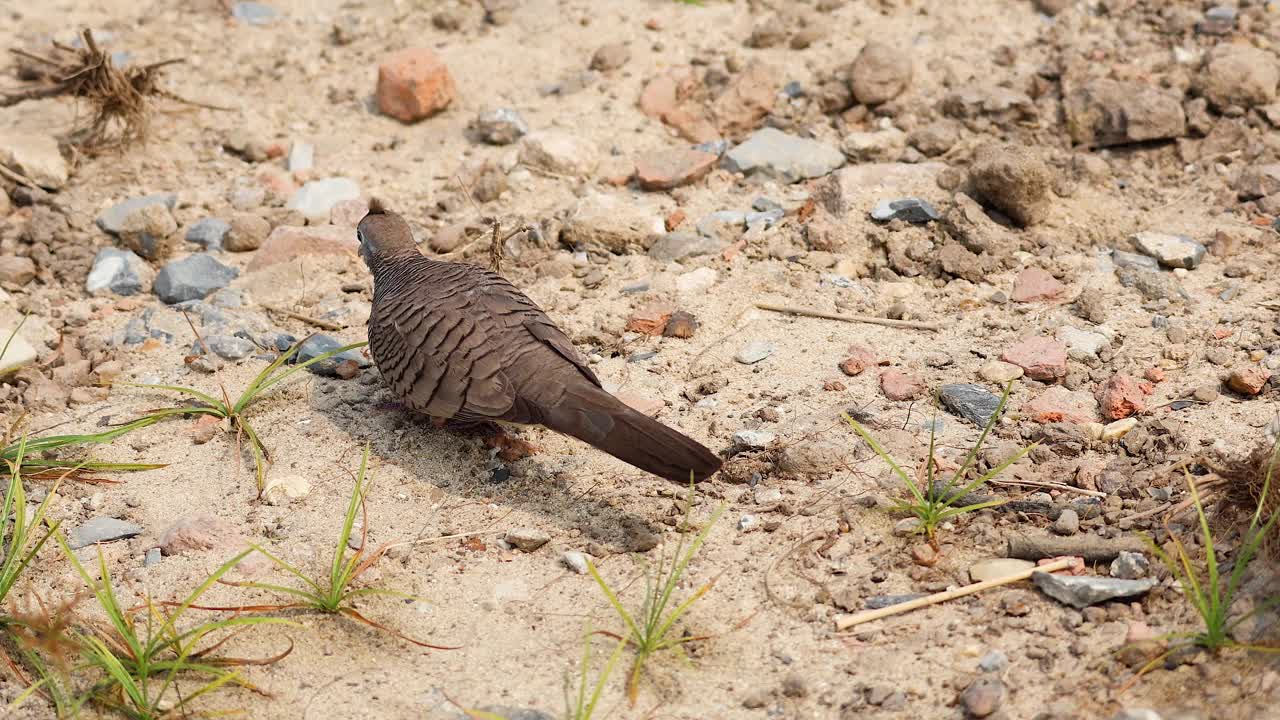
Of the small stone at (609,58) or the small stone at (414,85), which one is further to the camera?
the small stone at (609,58)

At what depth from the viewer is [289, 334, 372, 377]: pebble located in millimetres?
4586

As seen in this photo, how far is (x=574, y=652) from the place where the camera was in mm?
3191

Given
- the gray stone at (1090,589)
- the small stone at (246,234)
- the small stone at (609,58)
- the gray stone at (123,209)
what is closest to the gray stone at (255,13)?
the gray stone at (123,209)

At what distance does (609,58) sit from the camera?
20.0ft

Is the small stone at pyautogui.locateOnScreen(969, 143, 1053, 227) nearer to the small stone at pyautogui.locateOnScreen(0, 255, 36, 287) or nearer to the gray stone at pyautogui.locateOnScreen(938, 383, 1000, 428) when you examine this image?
the gray stone at pyautogui.locateOnScreen(938, 383, 1000, 428)

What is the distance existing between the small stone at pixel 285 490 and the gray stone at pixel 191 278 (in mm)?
1446

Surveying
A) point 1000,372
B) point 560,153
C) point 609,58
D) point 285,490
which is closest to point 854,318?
point 1000,372

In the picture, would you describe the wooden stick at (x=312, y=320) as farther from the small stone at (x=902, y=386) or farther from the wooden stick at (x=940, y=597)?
the wooden stick at (x=940, y=597)

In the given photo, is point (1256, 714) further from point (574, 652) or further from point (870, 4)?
point (870, 4)

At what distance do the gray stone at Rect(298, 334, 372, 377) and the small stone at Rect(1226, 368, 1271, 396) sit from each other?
3.19 m

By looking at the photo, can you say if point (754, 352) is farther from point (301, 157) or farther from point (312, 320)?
point (301, 157)

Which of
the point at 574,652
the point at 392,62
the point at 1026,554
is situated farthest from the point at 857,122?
the point at 574,652

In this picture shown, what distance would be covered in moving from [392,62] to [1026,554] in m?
4.16

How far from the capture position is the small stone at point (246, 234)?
5309 mm
